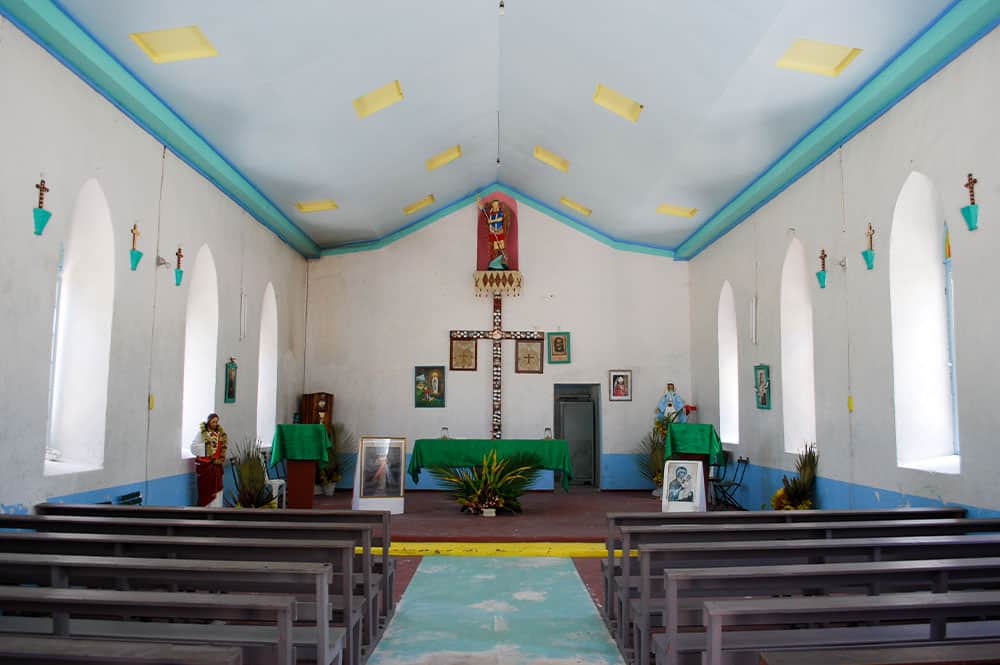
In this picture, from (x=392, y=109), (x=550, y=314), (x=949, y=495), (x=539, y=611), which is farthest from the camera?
(x=550, y=314)

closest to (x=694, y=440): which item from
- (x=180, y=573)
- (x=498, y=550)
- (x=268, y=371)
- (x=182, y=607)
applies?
(x=498, y=550)

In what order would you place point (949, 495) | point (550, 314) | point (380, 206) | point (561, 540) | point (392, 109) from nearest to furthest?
1. point (949, 495)
2. point (561, 540)
3. point (392, 109)
4. point (380, 206)
5. point (550, 314)

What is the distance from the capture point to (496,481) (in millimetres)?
10125

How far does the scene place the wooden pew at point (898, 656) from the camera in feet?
6.86

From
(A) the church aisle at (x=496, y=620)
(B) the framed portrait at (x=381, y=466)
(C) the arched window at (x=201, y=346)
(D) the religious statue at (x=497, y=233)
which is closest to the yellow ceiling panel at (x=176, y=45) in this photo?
(C) the arched window at (x=201, y=346)

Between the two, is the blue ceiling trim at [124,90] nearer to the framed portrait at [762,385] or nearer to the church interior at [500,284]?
the church interior at [500,284]

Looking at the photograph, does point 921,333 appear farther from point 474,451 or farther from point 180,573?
point 180,573

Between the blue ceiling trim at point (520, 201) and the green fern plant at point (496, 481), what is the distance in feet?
16.9

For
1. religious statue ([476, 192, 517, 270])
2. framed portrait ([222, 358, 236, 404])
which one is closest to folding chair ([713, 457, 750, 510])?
religious statue ([476, 192, 517, 270])

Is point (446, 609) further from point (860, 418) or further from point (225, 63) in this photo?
point (225, 63)

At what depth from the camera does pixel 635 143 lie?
382 inches

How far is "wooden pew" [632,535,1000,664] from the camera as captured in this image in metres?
3.79

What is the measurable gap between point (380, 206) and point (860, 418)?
7927 millimetres

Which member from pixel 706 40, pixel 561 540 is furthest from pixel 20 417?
pixel 706 40
